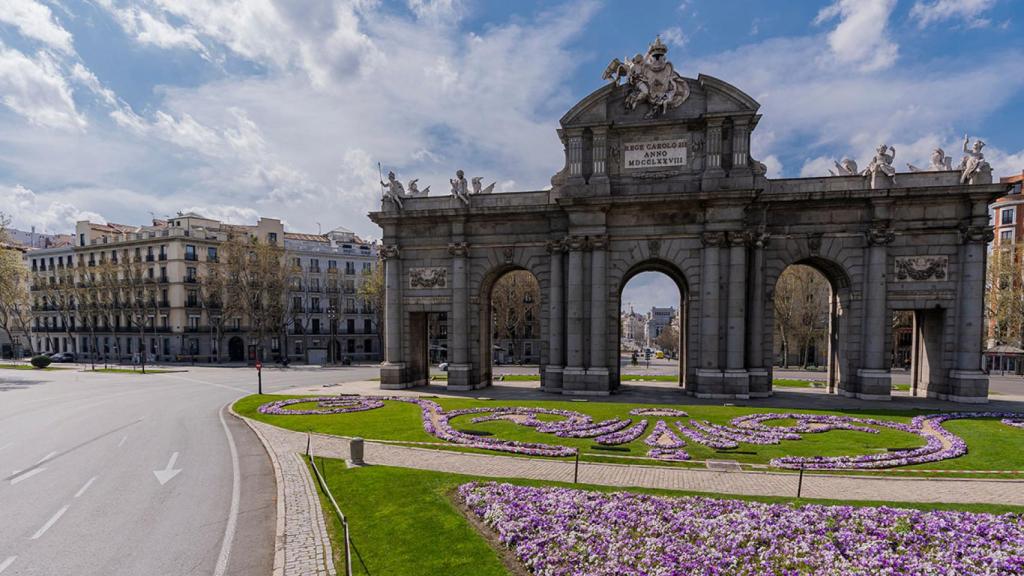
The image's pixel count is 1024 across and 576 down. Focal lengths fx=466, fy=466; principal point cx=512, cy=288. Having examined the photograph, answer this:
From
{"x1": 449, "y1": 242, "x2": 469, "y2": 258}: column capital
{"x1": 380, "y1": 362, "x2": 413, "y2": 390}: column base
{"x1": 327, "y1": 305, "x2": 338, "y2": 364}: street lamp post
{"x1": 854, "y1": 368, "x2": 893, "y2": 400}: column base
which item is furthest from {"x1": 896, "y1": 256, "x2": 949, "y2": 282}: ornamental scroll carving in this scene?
{"x1": 327, "y1": 305, "x2": 338, "y2": 364}: street lamp post

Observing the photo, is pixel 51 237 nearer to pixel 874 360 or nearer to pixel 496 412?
pixel 496 412

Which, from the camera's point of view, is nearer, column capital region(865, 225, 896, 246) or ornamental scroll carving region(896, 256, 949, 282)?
column capital region(865, 225, 896, 246)


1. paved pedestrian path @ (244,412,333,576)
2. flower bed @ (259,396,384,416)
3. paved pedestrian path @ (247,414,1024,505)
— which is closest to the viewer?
paved pedestrian path @ (244,412,333,576)

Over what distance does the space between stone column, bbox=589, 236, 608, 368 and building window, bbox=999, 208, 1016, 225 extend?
83395mm

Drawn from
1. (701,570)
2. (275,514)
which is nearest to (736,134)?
(701,570)

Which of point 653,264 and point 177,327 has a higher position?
point 653,264

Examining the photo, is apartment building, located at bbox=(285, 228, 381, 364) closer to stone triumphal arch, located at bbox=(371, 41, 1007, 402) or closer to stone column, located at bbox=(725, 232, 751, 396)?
stone triumphal arch, located at bbox=(371, 41, 1007, 402)

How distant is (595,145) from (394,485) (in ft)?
90.5

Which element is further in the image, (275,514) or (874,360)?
(874,360)

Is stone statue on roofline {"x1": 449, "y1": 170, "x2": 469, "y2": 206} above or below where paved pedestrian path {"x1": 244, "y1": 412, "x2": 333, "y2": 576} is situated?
above

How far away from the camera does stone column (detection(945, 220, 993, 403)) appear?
3117cm

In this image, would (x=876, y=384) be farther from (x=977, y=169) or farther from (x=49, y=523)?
(x=49, y=523)

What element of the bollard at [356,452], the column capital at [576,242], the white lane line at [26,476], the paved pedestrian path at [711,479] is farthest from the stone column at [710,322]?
the white lane line at [26,476]

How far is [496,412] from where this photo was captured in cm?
2788
